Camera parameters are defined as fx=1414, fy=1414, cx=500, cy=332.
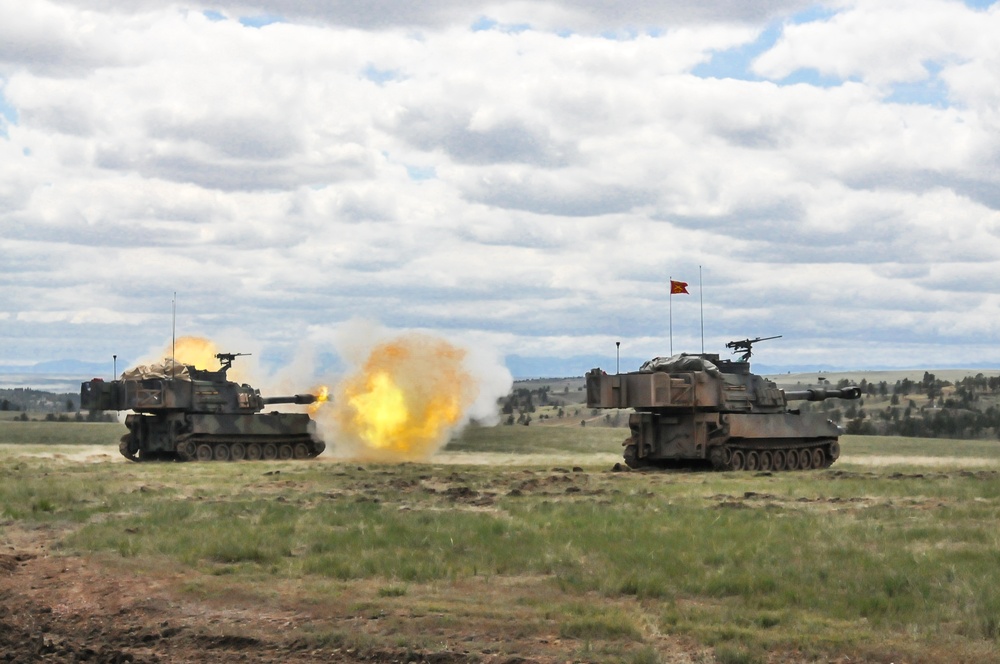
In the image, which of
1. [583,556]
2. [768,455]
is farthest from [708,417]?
[583,556]

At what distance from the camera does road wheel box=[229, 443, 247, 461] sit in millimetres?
51562

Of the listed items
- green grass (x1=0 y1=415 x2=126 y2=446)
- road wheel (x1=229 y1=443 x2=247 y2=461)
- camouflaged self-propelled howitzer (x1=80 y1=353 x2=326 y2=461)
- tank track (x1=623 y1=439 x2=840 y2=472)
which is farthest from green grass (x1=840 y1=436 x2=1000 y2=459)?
green grass (x1=0 y1=415 x2=126 y2=446)

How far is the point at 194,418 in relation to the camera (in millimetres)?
50531

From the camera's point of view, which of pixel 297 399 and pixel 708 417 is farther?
pixel 297 399

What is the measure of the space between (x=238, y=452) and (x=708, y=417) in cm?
1812

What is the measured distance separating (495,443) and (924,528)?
134 feet

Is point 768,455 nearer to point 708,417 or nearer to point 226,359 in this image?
point 708,417

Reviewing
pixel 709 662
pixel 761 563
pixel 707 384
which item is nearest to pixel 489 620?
pixel 709 662

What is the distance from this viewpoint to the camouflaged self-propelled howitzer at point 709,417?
142 ft

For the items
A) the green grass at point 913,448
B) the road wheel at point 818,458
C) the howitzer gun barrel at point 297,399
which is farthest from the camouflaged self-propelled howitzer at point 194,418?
the green grass at point 913,448

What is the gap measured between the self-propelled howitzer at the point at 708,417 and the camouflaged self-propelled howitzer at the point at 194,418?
1367 cm

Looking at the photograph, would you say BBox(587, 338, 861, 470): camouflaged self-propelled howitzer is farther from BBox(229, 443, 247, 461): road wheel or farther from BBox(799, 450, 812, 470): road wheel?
BBox(229, 443, 247, 461): road wheel

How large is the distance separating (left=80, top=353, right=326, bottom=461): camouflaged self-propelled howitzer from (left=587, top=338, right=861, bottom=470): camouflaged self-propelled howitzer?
13640mm

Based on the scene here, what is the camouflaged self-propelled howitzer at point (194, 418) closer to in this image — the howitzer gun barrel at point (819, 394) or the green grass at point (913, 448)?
the howitzer gun barrel at point (819, 394)
